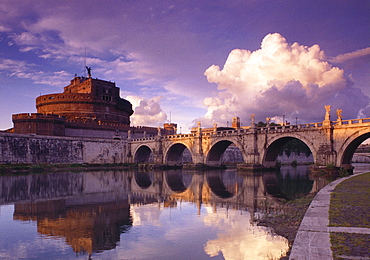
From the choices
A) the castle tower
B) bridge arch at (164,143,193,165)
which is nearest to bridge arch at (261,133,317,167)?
bridge arch at (164,143,193,165)

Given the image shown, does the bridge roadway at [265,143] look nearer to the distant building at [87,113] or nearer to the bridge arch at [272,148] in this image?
the bridge arch at [272,148]

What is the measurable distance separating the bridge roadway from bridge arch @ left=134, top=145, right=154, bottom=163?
27 centimetres

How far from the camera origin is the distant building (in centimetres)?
5997

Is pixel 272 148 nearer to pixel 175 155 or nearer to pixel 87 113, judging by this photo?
pixel 175 155

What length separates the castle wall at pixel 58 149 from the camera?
158ft

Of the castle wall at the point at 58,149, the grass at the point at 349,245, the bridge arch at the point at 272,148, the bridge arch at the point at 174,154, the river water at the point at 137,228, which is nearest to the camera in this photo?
the grass at the point at 349,245

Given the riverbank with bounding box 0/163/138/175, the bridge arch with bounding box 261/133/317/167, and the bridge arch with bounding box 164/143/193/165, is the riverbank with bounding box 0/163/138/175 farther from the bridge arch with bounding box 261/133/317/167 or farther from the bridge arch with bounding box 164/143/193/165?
the bridge arch with bounding box 261/133/317/167

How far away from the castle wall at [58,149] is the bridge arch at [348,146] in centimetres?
4574

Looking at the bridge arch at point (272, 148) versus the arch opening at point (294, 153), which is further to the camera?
the arch opening at point (294, 153)

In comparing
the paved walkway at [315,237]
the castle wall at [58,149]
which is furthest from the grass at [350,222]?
the castle wall at [58,149]

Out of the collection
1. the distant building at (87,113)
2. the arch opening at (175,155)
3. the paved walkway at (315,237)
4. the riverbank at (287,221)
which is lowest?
the riverbank at (287,221)

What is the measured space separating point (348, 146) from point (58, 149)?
47.3 m

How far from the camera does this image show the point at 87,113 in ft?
240

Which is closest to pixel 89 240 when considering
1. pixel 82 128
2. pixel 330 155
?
pixel 330 155
